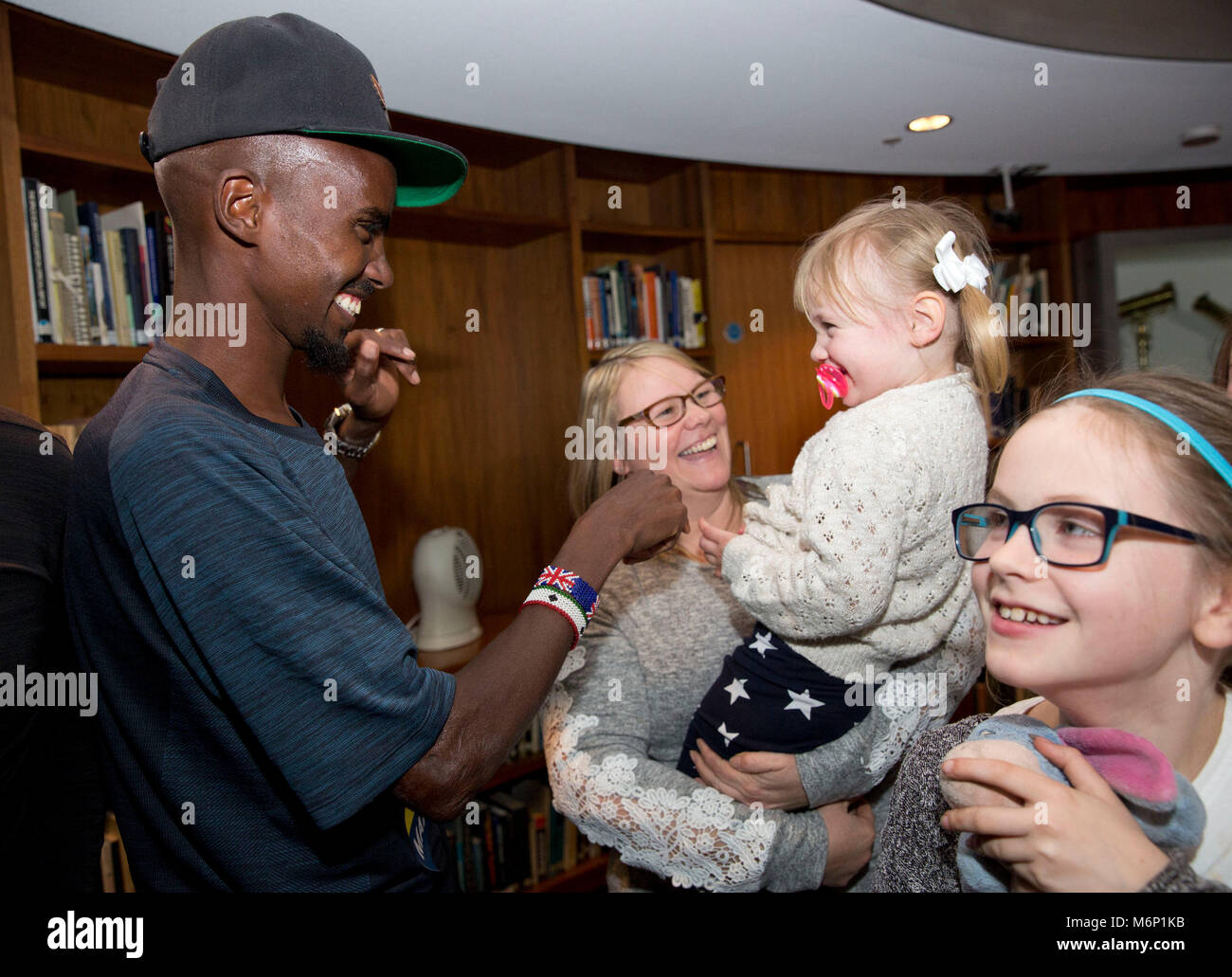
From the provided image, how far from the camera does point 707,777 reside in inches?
58.2

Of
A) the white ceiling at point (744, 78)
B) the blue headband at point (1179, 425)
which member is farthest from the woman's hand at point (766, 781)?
the white ceiling at point (744, 78)

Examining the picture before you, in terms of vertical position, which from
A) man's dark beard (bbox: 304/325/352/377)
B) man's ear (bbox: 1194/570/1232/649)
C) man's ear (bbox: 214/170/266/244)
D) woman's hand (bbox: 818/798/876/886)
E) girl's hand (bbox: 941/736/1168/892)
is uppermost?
man's ear (bbox: 214/170/266/244)

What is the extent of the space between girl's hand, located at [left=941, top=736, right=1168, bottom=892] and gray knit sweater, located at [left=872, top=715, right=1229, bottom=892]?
9.3 inches

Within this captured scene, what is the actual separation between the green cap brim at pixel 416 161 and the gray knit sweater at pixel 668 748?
0.82 meters

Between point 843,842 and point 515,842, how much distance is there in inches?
76.7

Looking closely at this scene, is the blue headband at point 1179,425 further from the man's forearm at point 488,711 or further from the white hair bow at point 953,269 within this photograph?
the man's forearm at point 488,711

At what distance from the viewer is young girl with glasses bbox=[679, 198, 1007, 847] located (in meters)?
1.28

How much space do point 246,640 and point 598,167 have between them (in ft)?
10.8

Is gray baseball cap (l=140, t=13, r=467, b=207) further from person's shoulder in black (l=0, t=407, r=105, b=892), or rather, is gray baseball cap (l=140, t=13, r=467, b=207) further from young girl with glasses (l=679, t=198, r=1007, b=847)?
young girl with glasses (l=679, t=198, r=1007, b=847)

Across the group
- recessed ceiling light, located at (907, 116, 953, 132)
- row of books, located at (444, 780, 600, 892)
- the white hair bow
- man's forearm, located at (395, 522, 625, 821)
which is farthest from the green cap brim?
recessed ceiling light, located at (907, 116, 953, 132)

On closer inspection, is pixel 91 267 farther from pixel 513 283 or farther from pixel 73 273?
pixel 513 283

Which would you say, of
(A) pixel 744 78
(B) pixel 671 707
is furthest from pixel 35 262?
(A) pixel 744 78
